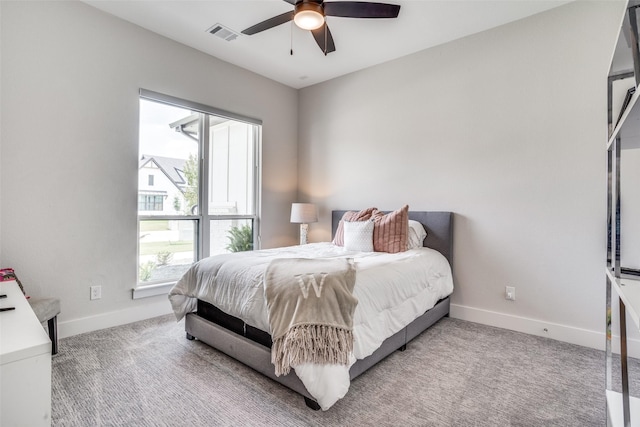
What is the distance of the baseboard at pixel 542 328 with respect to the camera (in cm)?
245

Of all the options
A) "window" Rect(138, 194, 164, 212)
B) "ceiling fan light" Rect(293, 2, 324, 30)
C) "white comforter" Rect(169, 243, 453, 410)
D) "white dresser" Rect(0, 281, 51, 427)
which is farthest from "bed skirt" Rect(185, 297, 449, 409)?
"ceiling fan light" Rect(293, 2, 324, 30)

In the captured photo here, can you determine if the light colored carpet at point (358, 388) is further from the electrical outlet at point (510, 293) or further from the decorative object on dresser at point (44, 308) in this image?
the electrical outlet at point (510, 293)

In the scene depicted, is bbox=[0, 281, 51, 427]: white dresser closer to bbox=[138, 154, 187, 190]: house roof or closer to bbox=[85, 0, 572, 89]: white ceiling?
bbox=[138, 154, 187, 190]: house roof

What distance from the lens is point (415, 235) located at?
327cm

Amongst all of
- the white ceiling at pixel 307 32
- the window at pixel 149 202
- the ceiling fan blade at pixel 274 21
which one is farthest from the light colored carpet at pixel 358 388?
the white ceiling at pixel 307 32

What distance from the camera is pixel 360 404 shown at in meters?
1.78

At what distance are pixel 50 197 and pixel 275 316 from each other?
228 centimetres

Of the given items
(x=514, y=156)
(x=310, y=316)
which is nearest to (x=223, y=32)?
(x=310, y=316)

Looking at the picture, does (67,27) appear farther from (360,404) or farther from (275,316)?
(360,404)

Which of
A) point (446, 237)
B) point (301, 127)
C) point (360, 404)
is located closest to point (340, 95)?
point (301, 127)

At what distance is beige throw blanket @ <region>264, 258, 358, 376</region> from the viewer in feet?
5.41

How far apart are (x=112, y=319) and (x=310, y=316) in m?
2.30

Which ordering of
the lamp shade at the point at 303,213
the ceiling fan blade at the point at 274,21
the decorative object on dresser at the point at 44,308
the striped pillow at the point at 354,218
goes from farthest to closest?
the lamp shade at the point at 303,213 → the striped pillow at the point at 354,218 → the ceiling fan blade at the point at 274,21 → the decorative object on dresser at the point at 44,308

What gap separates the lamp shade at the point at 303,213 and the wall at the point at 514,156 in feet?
2.66
